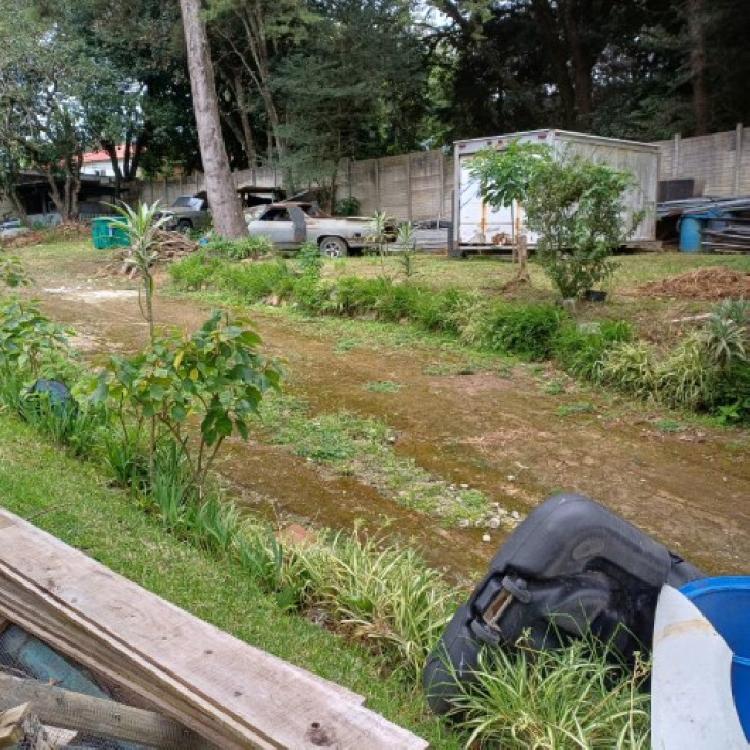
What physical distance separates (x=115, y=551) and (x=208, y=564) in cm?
40

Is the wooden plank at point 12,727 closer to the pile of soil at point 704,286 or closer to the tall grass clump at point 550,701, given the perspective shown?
the tall grass clump at point 550,701

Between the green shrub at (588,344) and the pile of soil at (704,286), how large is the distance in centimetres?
191

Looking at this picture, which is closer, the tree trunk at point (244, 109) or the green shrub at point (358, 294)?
the green shrub at point (358, 294)

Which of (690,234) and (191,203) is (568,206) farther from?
(191,203)

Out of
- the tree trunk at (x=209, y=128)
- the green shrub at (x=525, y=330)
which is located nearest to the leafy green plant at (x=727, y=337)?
the green shrub at (x=525, y=330)

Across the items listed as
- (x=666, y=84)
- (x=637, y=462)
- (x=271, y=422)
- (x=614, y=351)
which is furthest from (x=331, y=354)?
(x=666, y=84)

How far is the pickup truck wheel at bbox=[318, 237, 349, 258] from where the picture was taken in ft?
52.7

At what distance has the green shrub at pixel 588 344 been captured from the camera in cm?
731

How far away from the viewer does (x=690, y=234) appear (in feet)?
46.5

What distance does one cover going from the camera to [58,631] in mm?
2078

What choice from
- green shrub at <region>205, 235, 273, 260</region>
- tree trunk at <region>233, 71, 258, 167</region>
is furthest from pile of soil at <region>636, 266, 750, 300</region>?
tree trunk at <region>233, 71, 258, 167</region>

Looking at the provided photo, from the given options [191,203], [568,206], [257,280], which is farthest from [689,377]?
[191,203]

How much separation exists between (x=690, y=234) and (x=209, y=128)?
35.0 ft

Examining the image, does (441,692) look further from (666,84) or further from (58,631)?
(666,84)
